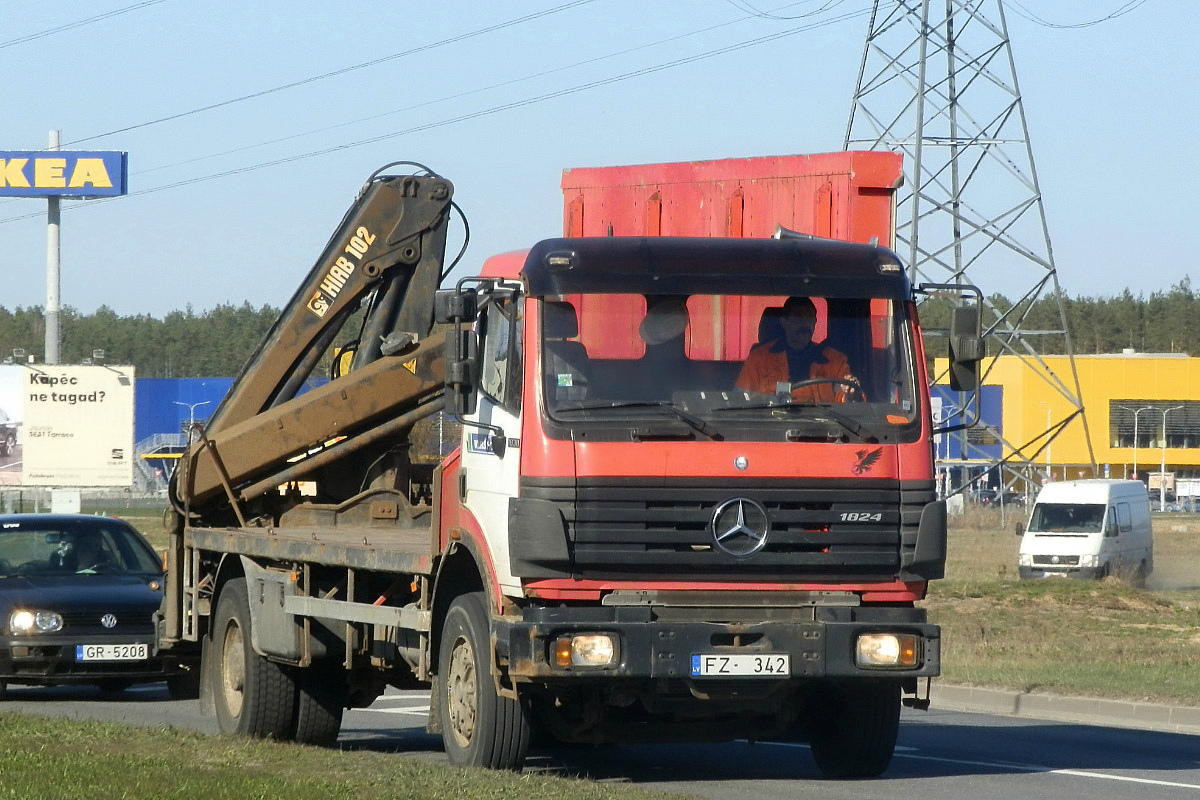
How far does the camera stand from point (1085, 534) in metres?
38.9

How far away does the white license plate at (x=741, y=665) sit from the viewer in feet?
29.2

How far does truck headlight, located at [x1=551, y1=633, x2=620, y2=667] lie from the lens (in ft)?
29.0

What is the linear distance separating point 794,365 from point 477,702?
94.9 inches

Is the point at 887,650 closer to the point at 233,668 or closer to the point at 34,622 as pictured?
the point at 233,668

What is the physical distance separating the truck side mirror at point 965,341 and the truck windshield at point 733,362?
0.35 metres

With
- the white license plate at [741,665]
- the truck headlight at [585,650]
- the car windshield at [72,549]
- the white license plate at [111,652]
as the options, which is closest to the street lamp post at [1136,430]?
the car windshield at [72,549]

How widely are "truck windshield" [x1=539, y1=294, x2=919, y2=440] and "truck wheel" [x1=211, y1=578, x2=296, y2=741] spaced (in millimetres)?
3844

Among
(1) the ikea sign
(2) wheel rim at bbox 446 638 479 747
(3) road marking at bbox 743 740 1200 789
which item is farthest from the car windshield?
(1) the ikea sign

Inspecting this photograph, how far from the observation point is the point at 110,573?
16.2 meters

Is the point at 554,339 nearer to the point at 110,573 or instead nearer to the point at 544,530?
the point at 544,530

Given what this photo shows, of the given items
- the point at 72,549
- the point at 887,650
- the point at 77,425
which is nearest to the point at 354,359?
the point at 72,549

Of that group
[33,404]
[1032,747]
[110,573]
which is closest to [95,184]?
[33,404]

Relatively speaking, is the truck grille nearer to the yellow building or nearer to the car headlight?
the car headlight

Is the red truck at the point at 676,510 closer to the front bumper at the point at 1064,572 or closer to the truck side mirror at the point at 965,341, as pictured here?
the truck side mirror at the point at 965,341
